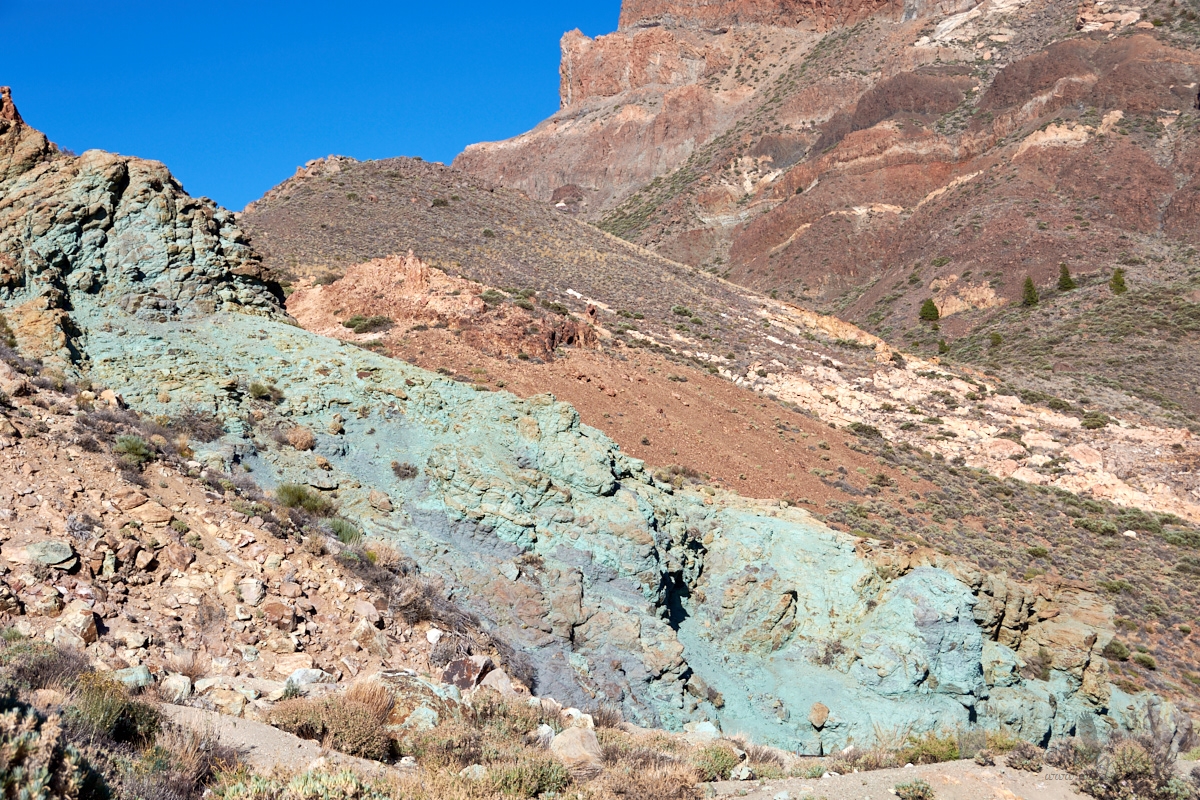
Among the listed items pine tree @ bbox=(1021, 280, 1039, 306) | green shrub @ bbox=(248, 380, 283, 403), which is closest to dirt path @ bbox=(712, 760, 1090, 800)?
green shrub @ bbox=(248, 380, 283, 403)

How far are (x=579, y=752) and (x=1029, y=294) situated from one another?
5481 centimetres

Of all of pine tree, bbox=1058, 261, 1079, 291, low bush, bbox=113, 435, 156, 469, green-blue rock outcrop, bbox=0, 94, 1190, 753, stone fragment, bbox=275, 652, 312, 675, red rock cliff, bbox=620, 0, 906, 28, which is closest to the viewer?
stone fragment, bbox=275, 652, 312, 675

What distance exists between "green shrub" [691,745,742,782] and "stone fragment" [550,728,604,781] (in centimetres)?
86

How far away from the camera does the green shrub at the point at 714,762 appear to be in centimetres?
716

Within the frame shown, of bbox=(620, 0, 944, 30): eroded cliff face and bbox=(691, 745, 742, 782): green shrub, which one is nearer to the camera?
bbox=(691, 745, 742, 782): green shrub

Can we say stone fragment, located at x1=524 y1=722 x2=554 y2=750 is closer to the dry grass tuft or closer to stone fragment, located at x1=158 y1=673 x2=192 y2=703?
the dry grass tuft

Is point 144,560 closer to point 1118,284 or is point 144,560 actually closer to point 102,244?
point 102,244

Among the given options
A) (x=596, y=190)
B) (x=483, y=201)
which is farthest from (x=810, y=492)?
(x=596, y=190)

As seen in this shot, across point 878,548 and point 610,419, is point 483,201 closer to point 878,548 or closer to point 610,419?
point 610,419

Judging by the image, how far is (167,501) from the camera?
30.7 ft

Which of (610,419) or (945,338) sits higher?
(945,338)

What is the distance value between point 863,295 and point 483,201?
3572 centimetres

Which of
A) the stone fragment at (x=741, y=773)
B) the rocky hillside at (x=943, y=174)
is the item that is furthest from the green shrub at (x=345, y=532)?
the rocky hillside at (x=943, y=174)

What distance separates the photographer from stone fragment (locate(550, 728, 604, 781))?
6617 millimetres
